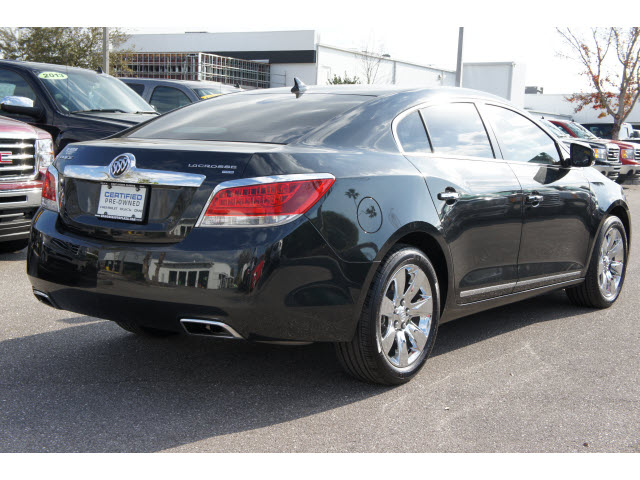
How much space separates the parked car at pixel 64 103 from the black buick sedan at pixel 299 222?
434 centimetres

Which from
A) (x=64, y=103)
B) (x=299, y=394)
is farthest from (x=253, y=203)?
(x=64, y=103)

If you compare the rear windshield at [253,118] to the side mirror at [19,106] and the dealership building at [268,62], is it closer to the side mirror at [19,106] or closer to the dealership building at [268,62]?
the side mirror at [19,106]

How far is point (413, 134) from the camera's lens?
4.39 metres

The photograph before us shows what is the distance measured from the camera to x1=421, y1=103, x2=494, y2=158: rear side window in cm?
455

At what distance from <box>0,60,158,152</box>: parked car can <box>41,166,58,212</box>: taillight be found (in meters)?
4.73

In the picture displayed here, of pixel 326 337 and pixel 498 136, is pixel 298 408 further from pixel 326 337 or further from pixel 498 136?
pixel 498 136

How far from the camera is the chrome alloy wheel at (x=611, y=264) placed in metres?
6.07

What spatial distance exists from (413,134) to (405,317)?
104 cm

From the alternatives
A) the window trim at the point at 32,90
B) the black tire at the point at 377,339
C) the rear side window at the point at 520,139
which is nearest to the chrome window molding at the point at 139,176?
the black tire at the point at 377,339

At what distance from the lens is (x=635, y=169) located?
21.1 m

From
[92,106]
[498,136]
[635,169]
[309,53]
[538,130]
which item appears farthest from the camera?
[309,53]

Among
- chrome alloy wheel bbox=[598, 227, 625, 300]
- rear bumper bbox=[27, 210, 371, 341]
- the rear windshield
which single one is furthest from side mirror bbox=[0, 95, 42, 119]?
chrome alloy wheel bbox=[598, 227, 625, 300]

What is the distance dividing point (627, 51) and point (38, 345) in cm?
3613

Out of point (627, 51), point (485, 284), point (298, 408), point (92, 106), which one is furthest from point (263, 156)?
point (627, 51)
